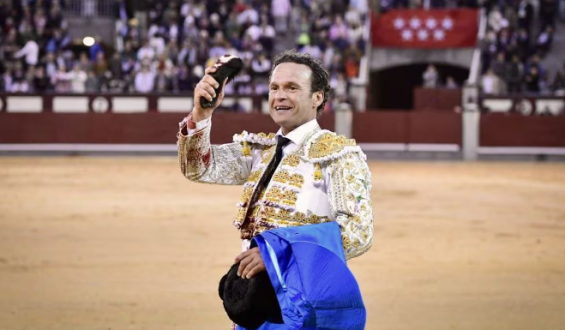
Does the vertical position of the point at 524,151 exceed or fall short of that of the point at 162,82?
it falls short

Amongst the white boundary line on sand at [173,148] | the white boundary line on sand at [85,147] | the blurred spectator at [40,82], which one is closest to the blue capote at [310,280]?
the white boundary line on sand at [173,148]

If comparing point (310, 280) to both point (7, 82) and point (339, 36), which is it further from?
point (339, 36)

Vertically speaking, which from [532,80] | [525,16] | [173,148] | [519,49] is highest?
[525,16]

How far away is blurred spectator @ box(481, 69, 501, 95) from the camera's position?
1916 centimetres

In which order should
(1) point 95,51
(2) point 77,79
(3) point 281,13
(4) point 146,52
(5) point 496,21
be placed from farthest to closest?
1. (3) point 281,13
2. (5) point 496,21
3. (1) point 95,51
4. (4) point 146,52
5. (2) point 77,79

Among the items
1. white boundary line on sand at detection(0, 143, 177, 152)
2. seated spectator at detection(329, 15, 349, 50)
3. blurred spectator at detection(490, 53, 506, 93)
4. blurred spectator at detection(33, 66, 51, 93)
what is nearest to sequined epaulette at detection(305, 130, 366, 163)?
white boundary line on sand at detection(0, 143, 177, 152)

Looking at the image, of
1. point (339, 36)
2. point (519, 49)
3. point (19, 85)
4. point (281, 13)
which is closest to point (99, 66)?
point (19, 85)

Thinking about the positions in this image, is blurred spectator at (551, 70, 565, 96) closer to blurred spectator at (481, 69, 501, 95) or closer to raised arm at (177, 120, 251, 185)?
blurred spectator at (481, 69, 501, 95)

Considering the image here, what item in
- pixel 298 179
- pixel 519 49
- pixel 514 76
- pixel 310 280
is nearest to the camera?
pixel 310 280

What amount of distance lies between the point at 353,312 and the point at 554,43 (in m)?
19.1

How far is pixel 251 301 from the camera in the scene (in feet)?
7.98

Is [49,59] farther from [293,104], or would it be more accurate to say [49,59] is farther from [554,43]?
[293,104]

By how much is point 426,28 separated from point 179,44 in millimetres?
4856

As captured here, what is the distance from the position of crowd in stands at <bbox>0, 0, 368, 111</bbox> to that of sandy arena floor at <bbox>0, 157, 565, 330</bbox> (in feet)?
18.3
